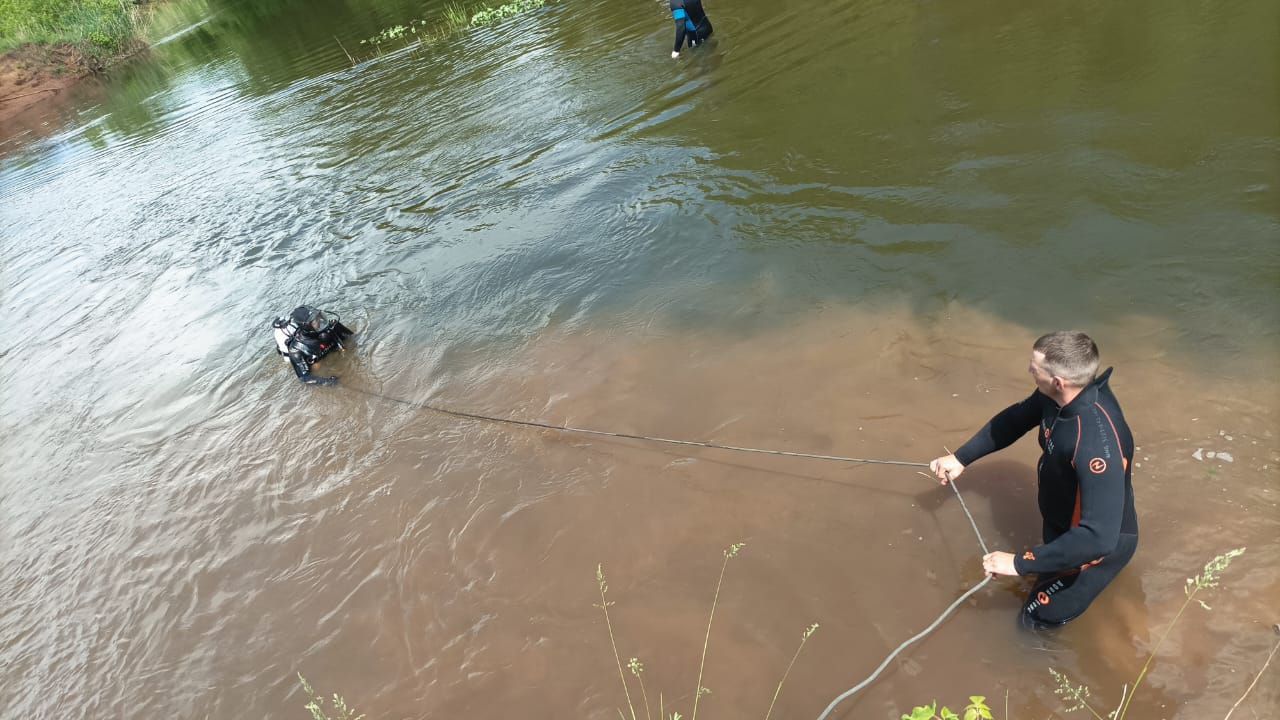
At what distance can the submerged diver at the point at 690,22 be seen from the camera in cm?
1141

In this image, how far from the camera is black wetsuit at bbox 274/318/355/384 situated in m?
6.78

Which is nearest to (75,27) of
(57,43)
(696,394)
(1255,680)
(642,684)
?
(57,43)

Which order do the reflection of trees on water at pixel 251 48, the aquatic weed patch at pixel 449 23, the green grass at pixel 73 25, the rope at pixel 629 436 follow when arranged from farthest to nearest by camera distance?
the green grass at pixel 73 25, the reflection of trees on water at pixel 251 48, the aquatic weed patch at pixel 449 23, the rope at pixel 629 436

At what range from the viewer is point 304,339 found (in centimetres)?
698

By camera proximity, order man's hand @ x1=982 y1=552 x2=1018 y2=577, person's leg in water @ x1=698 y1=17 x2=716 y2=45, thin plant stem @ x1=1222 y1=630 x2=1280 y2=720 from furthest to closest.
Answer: person's leg in water @ x1=698 y1=17 x2=716 y2=45 < man's hand @ x1=982 y1=552 x2=1018 y2=577 < thin plant stem @ x1=1222 y1=630 x2=1280 y2=720

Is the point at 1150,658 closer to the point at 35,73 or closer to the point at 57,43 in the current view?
the point at 35,73

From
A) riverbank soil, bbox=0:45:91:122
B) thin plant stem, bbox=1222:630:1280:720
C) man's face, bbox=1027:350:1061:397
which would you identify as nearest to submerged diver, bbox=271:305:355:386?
man's face, bbox=1027:350:1061:397

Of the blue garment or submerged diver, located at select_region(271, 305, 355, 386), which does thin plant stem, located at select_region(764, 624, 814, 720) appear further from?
the blue garment

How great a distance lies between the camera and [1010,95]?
7.90 m

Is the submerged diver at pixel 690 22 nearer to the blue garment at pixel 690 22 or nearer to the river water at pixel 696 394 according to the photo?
the blue garment at pixel 690 22

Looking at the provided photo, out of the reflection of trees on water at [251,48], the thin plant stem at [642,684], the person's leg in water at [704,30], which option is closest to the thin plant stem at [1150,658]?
the thin plant stem at [642,684]

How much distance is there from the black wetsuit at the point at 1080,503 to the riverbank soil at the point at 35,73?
1587 inches

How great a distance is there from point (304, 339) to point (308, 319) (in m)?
0.25

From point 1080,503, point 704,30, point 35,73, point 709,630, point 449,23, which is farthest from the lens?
point 35,73
